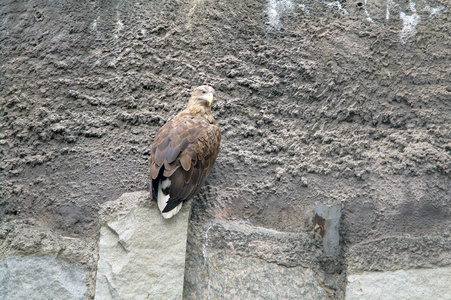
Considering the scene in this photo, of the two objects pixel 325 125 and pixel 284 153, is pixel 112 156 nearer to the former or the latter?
pixel 284 153

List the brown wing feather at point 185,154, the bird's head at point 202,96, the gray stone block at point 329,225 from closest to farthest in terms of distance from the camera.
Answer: the brown wing feather at point 185,154 → the gray stone block at point 329,225 → the bird's head at point 202,96

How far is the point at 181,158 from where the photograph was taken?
293 centimetres

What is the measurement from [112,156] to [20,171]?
63 centimetres

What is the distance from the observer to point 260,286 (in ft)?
9.55

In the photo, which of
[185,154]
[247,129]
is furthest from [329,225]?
[185,154]

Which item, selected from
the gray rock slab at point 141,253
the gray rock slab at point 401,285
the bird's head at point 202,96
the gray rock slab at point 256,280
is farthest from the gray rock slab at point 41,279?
the gray rock slab at point 401,285

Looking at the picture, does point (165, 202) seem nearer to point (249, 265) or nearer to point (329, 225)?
point (249, 265)

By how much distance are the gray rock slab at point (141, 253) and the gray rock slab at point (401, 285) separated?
3.59 ft

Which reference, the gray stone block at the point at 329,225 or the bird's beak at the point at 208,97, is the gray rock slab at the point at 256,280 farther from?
the bird's beak at the point at 208,97

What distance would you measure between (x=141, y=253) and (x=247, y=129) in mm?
1185

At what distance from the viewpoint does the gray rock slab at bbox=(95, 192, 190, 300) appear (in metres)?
2.77

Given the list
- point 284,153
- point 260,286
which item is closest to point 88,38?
point 284,153

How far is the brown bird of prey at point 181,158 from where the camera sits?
2859mm

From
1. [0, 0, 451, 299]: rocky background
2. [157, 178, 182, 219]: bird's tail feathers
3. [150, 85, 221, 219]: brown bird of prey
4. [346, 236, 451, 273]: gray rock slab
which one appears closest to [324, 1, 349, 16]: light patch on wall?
[0, 0, 451, 299]: rocky background
